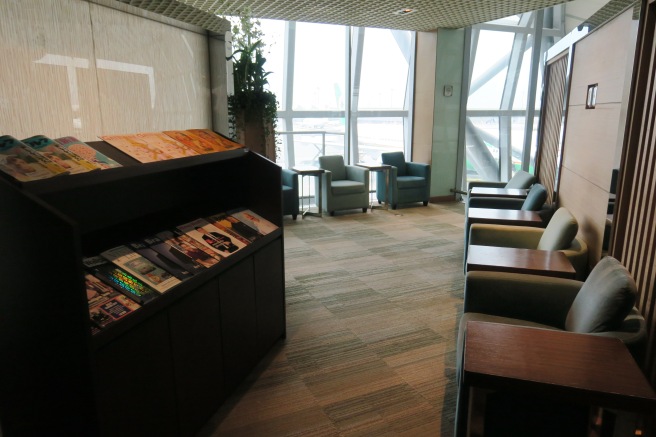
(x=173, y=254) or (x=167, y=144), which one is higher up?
(x=167, y=144)

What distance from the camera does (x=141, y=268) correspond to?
1890mm

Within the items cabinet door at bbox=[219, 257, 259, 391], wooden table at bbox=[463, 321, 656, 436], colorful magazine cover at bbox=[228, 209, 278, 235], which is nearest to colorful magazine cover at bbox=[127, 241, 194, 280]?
cabinet door at bbox=[219, 257, 259, 391]

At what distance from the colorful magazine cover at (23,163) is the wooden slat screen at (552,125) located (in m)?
4.09

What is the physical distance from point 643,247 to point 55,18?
2938mm

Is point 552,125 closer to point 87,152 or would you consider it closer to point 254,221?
point 254,221

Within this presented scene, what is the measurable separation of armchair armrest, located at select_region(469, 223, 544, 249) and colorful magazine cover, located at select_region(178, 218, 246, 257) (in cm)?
208

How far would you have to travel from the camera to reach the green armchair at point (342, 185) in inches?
268

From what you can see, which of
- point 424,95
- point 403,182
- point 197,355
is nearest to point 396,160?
point 403,182

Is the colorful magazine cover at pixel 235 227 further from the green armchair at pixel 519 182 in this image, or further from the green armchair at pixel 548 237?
the green armchair at pixel 519 182

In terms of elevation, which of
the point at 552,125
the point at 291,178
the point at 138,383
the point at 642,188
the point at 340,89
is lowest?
the point at 138,383

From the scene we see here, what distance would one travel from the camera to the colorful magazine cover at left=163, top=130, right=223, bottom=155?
7.86 ft

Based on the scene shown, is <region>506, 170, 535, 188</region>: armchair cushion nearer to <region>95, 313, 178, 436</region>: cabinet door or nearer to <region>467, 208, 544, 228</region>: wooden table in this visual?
<region>467, 208, 544, 228</region>: wooden table

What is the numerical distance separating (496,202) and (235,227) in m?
3.23

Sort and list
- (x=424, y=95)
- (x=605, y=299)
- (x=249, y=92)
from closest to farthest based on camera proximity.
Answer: (x=605, y=299) → (x=249, y=92) → (x=424, y=95)
